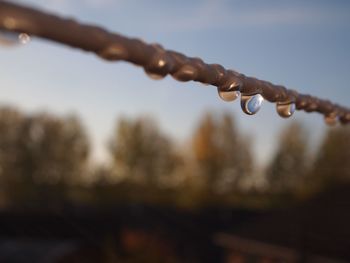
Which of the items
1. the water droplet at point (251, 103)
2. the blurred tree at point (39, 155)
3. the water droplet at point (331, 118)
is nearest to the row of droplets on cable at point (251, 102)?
the water droplet at point (251, 103)

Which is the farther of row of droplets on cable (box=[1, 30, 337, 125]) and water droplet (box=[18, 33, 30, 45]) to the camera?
row of droplets on cable (box=[1, 30, 337, 125])

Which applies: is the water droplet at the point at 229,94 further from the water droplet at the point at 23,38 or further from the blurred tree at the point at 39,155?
the blurred tree at the point at 39,155

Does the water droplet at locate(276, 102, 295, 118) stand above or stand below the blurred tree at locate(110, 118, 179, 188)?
below

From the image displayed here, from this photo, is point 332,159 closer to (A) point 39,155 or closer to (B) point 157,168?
(B) point 157,168

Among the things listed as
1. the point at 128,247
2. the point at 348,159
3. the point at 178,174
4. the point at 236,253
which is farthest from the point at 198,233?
the point at 348,159

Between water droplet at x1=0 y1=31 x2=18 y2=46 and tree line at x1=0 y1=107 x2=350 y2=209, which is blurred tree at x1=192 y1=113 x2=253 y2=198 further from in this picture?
water droplet at x1=0 y1=31 x2=18 y2=46

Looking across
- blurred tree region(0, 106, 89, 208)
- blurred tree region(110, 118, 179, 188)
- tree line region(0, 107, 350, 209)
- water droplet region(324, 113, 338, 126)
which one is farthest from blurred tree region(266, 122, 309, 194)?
water droplet region(324, 113, 338, 126)
